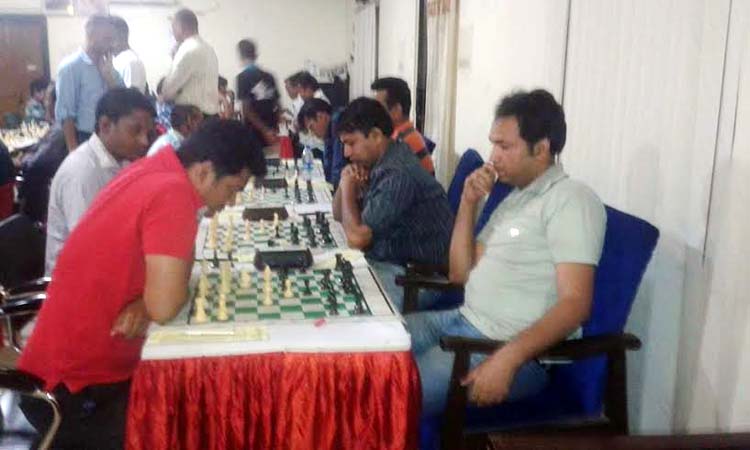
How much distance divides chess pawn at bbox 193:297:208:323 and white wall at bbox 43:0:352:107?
7.92 metres

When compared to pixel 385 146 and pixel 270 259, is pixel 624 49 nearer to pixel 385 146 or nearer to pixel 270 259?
pixel 385 146

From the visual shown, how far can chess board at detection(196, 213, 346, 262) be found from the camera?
2.21 meters

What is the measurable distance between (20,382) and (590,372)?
1257 millimetres

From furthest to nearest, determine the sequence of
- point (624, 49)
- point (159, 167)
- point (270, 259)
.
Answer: point (624, 49) < point (270, 259) < point (159, 167)

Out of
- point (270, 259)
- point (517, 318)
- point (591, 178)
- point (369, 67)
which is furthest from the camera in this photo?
point (369, 67)

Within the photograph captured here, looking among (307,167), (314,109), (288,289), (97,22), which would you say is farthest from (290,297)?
(314,109)

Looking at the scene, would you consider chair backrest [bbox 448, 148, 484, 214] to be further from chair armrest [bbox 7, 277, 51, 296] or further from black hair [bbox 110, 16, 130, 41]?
black hair [bbox 110, 16, 130, 41]

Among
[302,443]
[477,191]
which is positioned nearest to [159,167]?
[302,443]

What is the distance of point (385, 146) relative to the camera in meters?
2.59

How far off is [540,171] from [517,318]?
0.38 metres

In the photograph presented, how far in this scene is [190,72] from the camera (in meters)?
4.44

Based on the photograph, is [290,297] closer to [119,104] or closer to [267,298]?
[267,298]

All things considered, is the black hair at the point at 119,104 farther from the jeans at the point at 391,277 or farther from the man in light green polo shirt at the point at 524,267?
the man in light green polo shirt at the point at 524,267

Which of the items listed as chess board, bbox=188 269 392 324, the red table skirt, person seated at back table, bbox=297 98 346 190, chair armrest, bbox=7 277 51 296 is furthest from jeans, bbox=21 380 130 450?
person seated at back table, bbox=297 98 346 190
